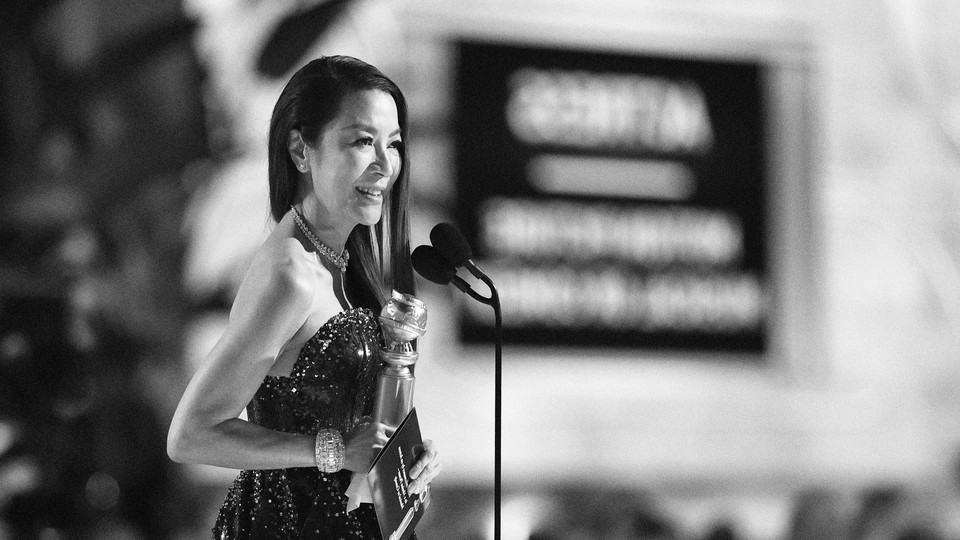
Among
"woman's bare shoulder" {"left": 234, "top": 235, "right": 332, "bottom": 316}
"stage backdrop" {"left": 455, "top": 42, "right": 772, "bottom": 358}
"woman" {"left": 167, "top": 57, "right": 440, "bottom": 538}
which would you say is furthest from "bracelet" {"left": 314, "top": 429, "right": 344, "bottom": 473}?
"stage backdrop" {"left": 455, "top": 42, "right": 772, "bottom": 358}

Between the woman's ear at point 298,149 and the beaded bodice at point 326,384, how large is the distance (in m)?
0.19

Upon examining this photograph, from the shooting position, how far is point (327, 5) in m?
3.75

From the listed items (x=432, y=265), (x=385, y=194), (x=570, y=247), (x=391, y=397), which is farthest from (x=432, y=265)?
(x=570, y=247)

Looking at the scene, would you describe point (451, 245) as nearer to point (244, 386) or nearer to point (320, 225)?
point (320, 225)

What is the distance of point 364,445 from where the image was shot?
136 cm

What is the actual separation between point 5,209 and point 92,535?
0.97 metres

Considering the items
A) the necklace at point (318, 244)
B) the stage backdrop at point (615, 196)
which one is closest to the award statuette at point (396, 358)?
the necklace at point (318, 244)

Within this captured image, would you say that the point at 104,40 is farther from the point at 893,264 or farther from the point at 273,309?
the point at 893,264

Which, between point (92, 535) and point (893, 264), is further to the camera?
point (893, 264)

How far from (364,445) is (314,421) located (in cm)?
9

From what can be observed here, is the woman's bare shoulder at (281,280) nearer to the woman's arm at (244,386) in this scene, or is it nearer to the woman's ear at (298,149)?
the woman's arm at (244,386)

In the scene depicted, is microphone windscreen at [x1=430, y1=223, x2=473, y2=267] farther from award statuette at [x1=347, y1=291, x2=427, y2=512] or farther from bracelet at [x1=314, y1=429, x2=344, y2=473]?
bracelet at [x1=314, y1=429, x2=344, y2=473]

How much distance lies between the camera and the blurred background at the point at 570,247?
3.48 metres

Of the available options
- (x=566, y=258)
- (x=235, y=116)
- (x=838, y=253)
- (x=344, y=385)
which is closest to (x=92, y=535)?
(x=235, y=116)
